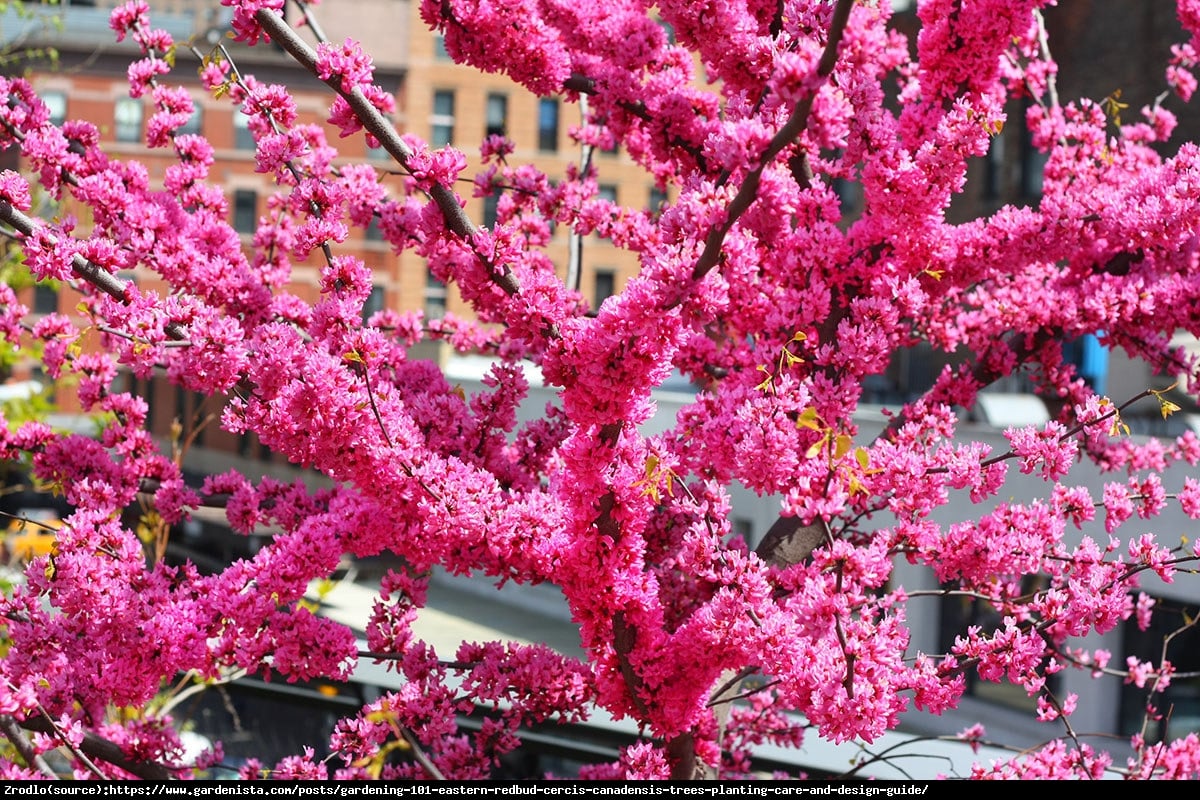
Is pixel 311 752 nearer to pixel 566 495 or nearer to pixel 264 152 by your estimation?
pixel 566 495

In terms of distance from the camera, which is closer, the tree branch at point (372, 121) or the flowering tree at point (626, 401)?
the flowering tree at point (626, 401)

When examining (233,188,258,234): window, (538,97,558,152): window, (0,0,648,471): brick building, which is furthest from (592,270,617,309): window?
(233,188,258,234): window

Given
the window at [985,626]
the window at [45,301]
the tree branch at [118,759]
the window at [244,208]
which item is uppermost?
Result: the window at [244,208]

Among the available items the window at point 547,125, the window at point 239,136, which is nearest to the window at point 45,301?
the window at point 239,136

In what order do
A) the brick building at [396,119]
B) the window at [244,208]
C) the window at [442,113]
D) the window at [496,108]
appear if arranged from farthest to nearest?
the window at [244,208] < the window at [442,113] < the window at [496,108] < the brick building at [396,119]

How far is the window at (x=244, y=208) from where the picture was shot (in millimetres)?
39438

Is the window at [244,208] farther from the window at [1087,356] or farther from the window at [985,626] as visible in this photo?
the window at [985,626]

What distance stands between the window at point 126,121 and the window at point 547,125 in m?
12.2

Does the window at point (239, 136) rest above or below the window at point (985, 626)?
above

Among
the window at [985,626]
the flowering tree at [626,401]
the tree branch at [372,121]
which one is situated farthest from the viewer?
the window at [985,626]

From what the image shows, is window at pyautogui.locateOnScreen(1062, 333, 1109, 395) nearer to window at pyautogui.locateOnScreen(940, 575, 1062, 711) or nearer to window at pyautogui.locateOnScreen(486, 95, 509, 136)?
window at pyautogui.locateOnScreen(940, 575, 1062, 711)

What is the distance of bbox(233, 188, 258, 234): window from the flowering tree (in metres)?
36.2

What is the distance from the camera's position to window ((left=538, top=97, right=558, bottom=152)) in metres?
38.7

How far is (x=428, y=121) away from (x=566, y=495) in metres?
36.4
